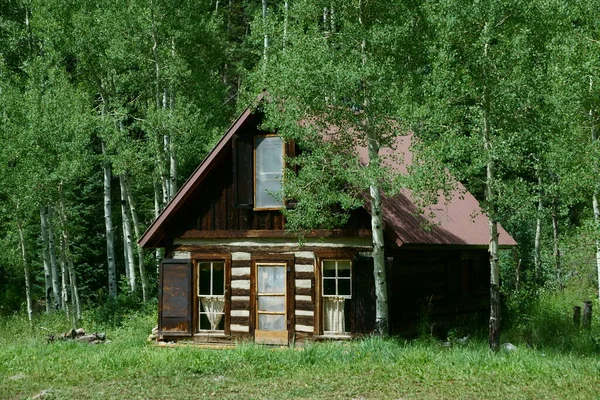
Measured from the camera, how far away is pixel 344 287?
60.1ft

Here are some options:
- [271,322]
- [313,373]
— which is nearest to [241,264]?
[271,322]

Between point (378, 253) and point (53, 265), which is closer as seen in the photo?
point (378, 253)

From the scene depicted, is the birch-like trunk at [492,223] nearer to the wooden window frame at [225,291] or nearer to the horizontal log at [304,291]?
the horizontal log at [304,291]

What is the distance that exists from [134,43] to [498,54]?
600 inches

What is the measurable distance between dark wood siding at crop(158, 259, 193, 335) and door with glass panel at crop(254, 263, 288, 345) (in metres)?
1.86

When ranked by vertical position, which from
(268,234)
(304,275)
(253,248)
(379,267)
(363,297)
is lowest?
(363,297)

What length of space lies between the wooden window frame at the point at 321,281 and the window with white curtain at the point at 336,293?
2.8 inches

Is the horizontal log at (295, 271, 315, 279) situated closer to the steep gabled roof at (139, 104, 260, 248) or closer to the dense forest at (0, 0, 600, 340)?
the dense forest at (0, 0, 600, 340)

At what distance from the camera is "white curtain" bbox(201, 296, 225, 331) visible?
770 inches

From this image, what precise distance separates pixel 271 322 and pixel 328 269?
195cm

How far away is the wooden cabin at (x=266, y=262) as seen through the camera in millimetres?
18047

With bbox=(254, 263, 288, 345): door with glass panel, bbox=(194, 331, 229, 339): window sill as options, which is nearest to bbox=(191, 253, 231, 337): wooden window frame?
bbox=(194, 331, 229, 339): window sill

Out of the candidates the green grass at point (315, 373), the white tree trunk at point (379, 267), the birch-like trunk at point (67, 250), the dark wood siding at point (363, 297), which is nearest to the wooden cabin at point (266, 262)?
the dark wood siding at point (363, 297)

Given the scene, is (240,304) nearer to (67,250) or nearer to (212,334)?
(212,334)
